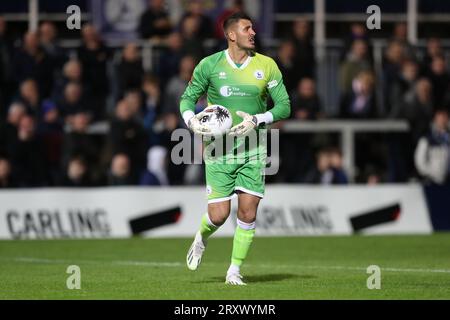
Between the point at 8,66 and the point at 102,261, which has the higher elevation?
the point at 8,66

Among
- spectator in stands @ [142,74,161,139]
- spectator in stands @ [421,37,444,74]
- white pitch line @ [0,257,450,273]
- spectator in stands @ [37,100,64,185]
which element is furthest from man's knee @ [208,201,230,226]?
spectator in stands @ [421,37,444,74]

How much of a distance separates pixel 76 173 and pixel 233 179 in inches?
352

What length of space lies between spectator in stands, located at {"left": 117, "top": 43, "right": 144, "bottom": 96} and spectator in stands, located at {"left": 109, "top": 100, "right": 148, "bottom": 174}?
0.95 meters

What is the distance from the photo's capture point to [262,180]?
1307cm

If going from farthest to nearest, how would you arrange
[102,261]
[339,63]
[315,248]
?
[339,63] < [315,248] < [102,261]

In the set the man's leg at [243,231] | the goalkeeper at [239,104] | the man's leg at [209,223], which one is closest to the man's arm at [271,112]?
the goalkeeper at [239,104]

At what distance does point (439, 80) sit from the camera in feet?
79.2

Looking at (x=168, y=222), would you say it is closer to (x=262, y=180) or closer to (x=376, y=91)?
(x=376, y=91)

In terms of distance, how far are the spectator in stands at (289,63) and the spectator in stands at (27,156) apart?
489cm

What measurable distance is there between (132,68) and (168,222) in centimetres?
329

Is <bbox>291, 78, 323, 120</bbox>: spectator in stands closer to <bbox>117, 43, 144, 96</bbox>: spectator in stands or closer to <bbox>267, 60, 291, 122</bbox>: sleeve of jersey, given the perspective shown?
<bbox>117, 43, 144, 96</bbox>: spectator in stands

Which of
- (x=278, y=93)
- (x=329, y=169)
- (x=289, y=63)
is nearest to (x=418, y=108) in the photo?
(x=329, y=169)

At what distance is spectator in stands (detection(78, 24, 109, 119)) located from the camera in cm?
2286
